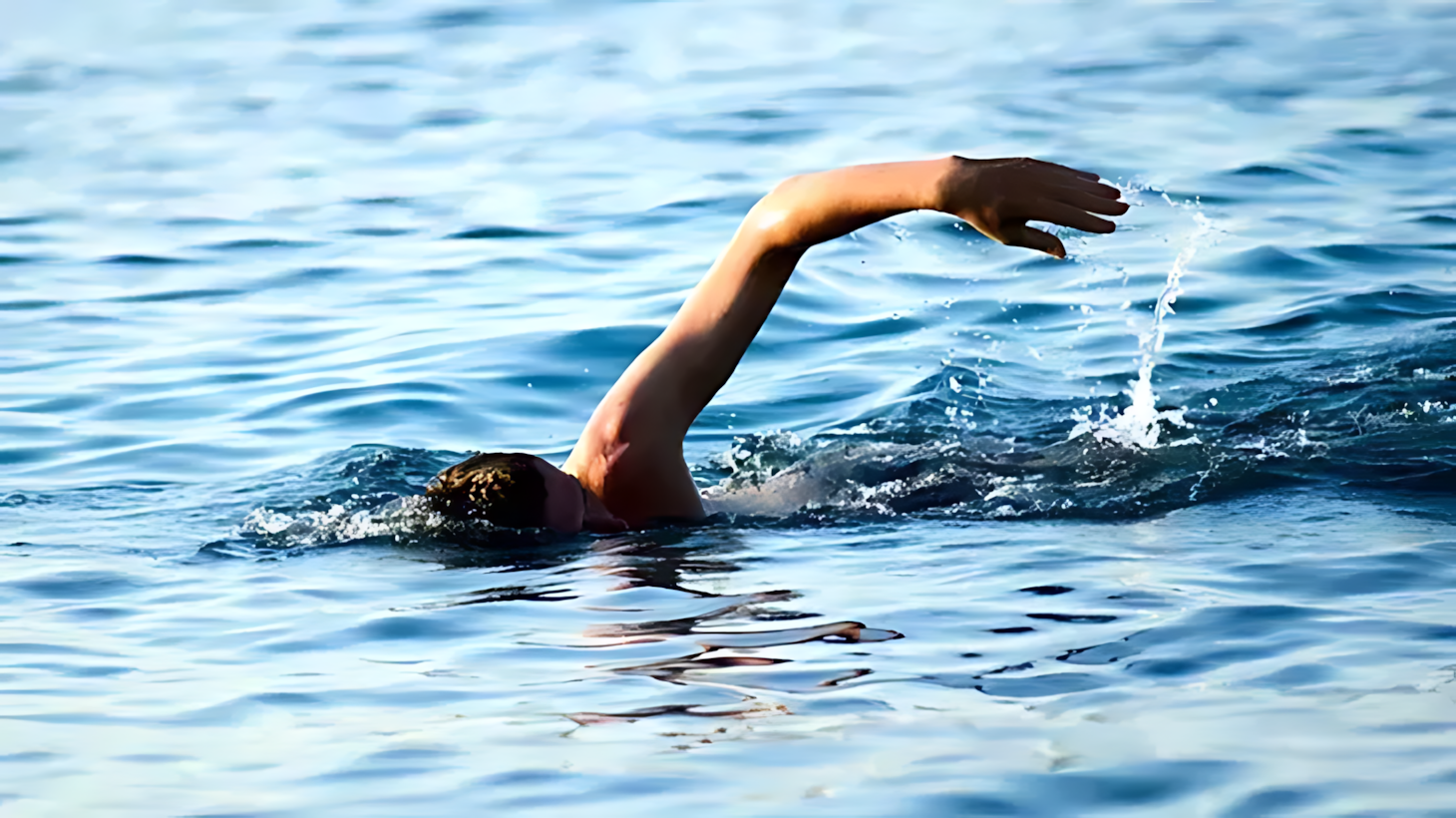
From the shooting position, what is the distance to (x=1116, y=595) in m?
5.36

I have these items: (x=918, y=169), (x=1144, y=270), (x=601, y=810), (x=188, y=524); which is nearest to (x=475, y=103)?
(x=1144, y=270)

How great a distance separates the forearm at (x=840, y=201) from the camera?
534cm

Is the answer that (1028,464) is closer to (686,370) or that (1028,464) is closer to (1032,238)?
(686,370)

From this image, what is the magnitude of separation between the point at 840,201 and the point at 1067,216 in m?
Result: 0.79

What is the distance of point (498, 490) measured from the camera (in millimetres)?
5949

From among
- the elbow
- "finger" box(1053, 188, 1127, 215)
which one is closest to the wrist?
"finger" box(1053, 188, 1127, 215)

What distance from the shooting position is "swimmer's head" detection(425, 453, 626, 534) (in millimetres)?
5957

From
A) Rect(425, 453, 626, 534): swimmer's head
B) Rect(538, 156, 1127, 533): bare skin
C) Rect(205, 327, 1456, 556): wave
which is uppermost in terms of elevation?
Rect(538, 156, 1127, 533): bare skin

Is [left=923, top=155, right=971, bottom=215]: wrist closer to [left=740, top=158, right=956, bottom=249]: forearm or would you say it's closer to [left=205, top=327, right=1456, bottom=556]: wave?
[left=740, top=158, right=956, bottom=249]: forearm

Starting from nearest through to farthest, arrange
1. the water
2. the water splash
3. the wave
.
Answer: the water, the wave, the water splash

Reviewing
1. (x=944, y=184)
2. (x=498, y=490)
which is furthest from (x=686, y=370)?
(x=944, y=184)

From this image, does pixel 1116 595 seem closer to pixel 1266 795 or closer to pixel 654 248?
pixel 1266 795

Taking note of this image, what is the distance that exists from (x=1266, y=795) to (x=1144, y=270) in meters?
8.37

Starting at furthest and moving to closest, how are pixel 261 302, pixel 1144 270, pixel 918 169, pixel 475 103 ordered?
1. pixel 475 103
2. pixel 261 302
3. pixel 1144 270
4. pixel 918 169
